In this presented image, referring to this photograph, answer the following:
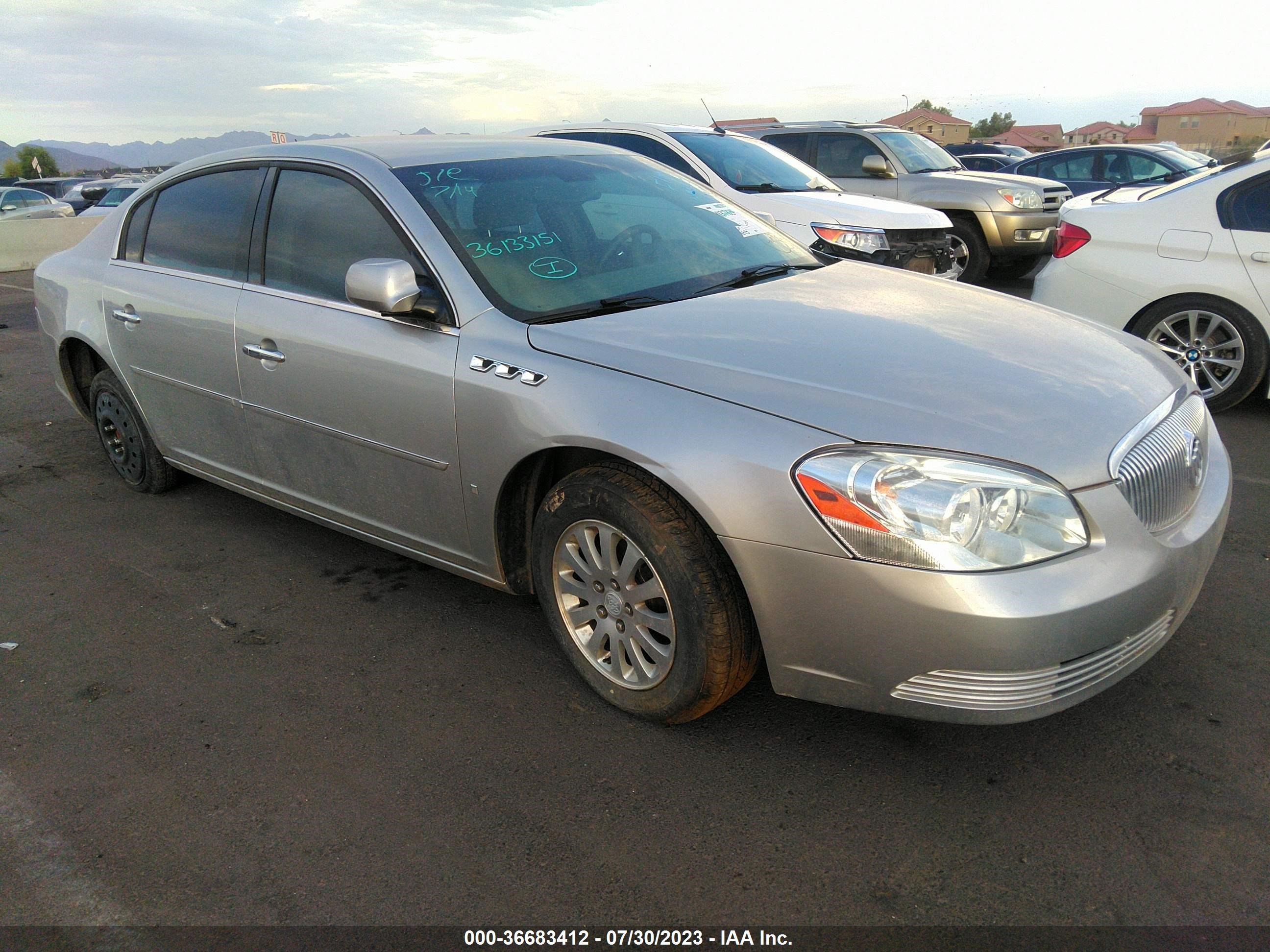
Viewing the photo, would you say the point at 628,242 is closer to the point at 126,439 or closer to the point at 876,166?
the point at 126,439

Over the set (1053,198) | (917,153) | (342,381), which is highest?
(917,153)

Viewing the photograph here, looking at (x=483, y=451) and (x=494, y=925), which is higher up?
(x=483, y=451)

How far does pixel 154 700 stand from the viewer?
10.4 ft

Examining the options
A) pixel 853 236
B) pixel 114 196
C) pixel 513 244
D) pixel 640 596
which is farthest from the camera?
pixel 114 196

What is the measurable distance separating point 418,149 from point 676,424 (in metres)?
1.79

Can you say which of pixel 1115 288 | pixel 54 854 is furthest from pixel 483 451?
pixel 1115 288

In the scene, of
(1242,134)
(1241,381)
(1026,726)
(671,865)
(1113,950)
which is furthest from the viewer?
(1242,134)

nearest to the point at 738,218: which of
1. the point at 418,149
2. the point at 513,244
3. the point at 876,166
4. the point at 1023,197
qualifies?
the point at 513,244

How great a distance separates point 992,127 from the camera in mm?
89312

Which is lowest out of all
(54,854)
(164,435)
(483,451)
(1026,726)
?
(54,854)

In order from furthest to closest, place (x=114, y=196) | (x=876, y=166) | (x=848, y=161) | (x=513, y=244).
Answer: (x=114, y=196) < (x=848, y=161) < (x=876, y=166) < (x=513, y=244)

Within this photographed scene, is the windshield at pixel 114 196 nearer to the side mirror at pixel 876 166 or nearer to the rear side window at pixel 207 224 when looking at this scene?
the side mirror at pixel 876 166

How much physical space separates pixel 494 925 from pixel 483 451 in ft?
4.45

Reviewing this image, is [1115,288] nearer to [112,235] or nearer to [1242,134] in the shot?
[112,235]
